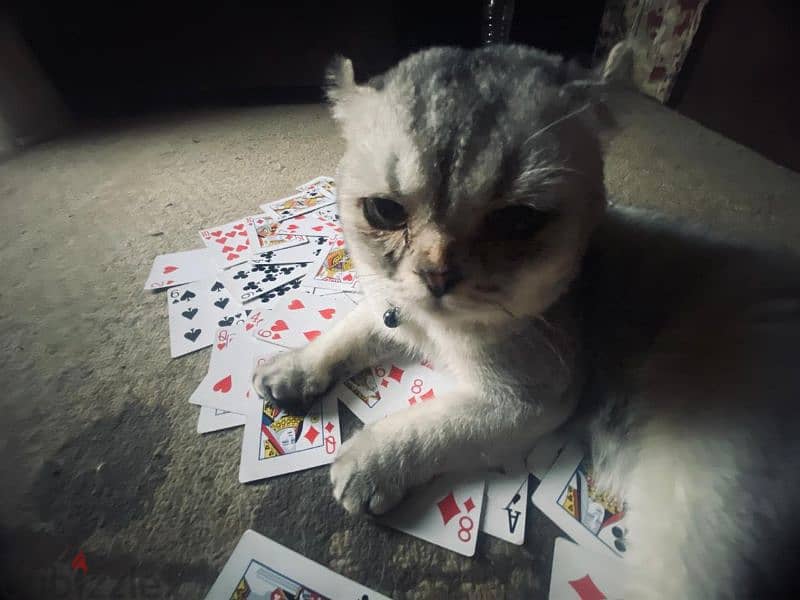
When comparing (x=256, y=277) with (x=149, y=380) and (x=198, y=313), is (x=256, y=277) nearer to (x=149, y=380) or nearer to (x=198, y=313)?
(x=198, y=313)

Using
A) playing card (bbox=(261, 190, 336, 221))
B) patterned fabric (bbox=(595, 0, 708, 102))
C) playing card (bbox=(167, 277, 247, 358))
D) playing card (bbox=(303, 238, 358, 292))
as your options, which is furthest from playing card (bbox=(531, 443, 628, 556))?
patterned fabric (bbox=(595, 0, 708, 102))

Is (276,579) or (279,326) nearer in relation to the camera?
(276,579)

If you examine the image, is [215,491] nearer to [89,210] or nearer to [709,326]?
[709,326]

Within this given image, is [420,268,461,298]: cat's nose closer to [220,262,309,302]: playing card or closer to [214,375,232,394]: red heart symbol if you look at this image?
[214,375,232,394]: red heart symbol

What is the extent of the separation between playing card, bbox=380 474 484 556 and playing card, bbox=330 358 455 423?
0.79 ft

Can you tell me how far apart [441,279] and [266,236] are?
1363 millimetres

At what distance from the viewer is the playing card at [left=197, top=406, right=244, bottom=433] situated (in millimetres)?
1231

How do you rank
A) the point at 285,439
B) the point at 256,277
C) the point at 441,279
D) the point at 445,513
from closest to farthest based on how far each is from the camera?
the point at 441,279
the point at 445,513
the point at 285,439
the point at 256,277

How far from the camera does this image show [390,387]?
4.23 feet

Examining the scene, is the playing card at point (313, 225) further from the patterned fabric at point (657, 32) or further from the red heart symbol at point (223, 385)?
the patterned fabric at point (657, 32)

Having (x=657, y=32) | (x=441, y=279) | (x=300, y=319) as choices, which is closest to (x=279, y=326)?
(x=300, y=319)

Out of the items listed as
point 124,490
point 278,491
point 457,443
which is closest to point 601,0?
point 457,443

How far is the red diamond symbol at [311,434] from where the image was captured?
1185mm

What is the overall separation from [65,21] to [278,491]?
3482 millimetres
